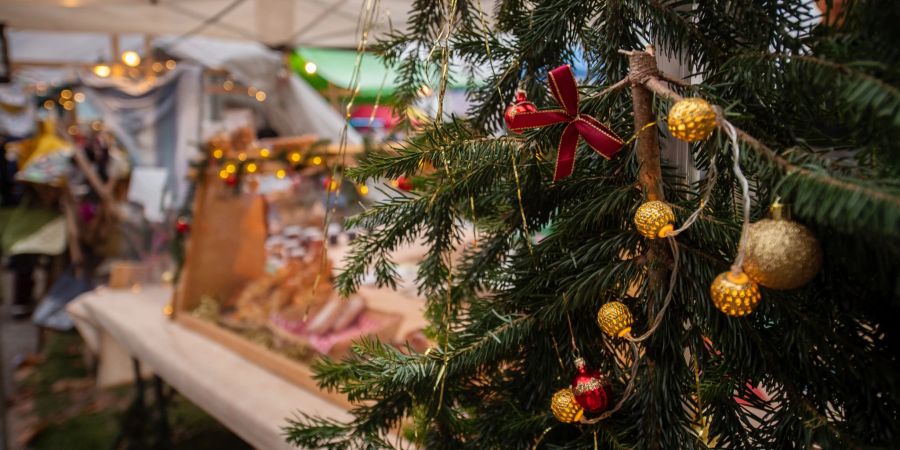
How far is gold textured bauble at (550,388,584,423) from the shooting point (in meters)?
0.51

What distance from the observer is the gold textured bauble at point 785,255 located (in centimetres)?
35

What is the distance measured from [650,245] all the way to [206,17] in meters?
3.58

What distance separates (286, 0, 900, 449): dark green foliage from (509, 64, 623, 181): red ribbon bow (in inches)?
1.9

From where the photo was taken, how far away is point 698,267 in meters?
0.47

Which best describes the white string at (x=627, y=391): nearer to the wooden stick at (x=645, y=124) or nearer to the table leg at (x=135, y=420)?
the wooden stick at (x=645, y=124)

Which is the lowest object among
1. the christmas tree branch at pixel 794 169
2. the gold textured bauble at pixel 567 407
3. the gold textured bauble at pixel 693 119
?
the gold textured bauble at pixel 567 407

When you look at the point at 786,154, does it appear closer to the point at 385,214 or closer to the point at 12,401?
the point at 385,214

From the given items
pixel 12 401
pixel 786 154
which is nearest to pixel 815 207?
pixel 786 154

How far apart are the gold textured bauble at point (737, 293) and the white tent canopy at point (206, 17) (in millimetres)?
2875

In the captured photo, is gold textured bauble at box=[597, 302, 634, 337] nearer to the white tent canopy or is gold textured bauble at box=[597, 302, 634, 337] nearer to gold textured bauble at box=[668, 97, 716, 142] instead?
gold textured bauble at box=[668, 97, 716, 142]

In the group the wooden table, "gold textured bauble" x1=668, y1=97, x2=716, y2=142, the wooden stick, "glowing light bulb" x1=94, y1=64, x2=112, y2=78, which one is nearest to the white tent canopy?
"glowing light bulb" x1=94, y1=64, x2=112, y2=78

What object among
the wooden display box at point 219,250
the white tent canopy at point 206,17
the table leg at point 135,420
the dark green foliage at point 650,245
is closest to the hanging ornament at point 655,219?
the dark green foliage at point 650,245

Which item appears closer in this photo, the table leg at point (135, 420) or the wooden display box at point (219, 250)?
the wooden display box at point (219, 250)

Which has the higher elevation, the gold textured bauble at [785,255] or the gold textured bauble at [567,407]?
the gold textured bauble at [785,255]
